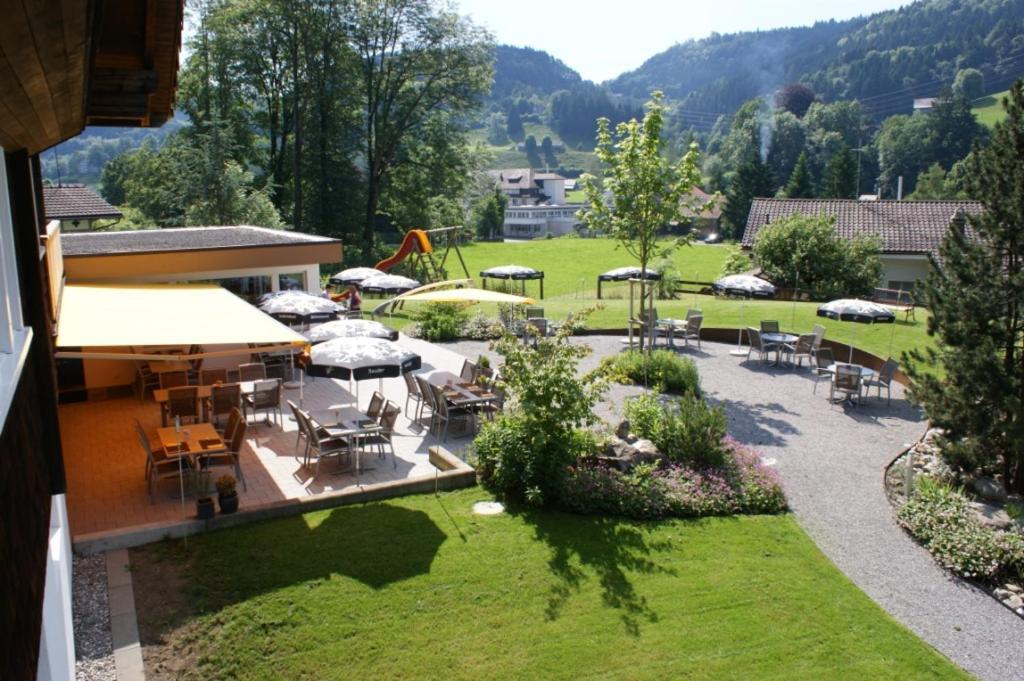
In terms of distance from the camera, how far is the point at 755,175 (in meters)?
81.4

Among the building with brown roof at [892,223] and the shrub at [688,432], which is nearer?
the shrub at [688,432]

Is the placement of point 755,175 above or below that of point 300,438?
above

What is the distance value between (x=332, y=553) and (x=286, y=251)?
10719 mm

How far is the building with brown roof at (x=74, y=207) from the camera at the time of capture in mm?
38181

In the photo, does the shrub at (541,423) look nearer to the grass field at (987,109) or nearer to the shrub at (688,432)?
the shrub at (688,432)

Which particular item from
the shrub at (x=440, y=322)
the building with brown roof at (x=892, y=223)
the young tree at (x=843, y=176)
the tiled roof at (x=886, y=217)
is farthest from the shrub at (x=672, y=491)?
the young tree at (x=843, y=176)

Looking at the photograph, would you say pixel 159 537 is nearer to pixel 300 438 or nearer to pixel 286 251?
pixel 300 438

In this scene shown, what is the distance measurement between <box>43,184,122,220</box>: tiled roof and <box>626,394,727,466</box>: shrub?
112 ft

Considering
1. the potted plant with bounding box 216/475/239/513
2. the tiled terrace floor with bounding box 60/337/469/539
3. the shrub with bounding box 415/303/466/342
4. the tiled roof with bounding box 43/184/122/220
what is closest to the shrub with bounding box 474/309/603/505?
the tiled terrace floor with bounding box 60/337/469/539

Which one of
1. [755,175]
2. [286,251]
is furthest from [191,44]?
[755,175]

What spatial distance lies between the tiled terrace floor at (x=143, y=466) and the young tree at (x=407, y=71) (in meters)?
34.9

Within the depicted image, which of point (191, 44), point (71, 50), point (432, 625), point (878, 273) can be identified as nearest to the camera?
point (71, 50)

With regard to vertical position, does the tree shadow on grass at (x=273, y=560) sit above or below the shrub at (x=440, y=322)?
below

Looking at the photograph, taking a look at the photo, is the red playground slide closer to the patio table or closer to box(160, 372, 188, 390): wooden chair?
the patio table
